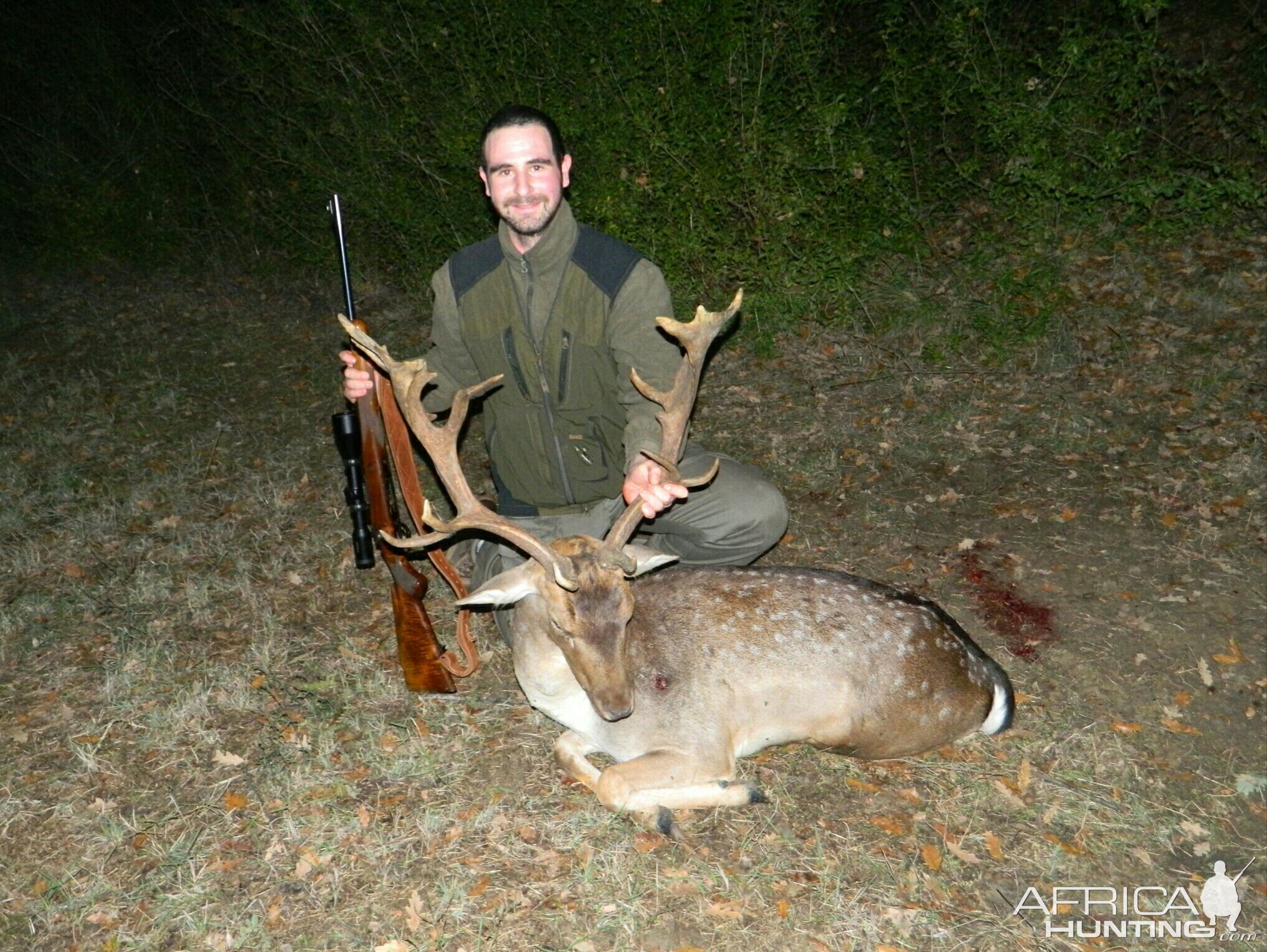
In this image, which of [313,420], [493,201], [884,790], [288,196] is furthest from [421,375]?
[288,196]

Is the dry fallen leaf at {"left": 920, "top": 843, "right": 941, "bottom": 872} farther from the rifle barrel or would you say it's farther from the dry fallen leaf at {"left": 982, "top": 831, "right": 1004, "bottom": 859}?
the rifle barrel

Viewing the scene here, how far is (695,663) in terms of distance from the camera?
3891 mm

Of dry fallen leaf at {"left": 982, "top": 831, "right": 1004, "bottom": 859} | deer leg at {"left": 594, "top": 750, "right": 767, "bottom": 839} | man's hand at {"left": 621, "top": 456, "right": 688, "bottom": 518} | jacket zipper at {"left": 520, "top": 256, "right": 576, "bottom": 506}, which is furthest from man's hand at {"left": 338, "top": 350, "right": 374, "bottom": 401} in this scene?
dry fallen leaf at {"left": 982, "top": 831, "right": 1004, "bottom": 859}

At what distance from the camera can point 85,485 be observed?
657 centimetres

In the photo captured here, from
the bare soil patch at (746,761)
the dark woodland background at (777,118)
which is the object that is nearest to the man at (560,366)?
the bare soil patch at (746,761)

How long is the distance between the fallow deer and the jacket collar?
75 centimetres

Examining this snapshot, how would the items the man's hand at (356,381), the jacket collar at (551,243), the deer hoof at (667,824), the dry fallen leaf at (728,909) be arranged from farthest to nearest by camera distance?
1. the man's hand at (356,381)
2. the jacket collar at (551,243)
3. the deer hoof at (667,824)
4. the dry fallen leaf at (728,909)

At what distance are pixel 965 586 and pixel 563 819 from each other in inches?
102

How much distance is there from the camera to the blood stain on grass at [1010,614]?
180 inches

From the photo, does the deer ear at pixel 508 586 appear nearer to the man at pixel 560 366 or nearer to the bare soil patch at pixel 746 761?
the man at pixel 560 366

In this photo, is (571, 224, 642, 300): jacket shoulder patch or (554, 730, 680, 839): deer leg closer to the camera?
(554, 730, 680, 839): deer leg

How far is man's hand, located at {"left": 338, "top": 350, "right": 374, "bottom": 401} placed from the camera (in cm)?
432

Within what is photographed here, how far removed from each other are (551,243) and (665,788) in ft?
8.12

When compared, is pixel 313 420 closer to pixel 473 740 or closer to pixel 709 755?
pixel 473 740
